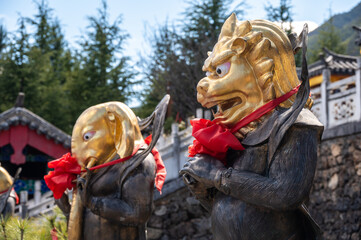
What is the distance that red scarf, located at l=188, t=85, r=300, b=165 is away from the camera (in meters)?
2.50

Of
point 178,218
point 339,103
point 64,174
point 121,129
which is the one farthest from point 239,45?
point 178,218

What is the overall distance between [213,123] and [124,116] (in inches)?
42.0

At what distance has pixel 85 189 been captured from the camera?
3.28 meters

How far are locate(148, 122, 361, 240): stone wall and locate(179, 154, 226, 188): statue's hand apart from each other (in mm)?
5504

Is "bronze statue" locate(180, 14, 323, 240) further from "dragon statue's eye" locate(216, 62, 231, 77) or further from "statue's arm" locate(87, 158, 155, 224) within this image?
"statue's arm" locate(87, 158, 155, 224)

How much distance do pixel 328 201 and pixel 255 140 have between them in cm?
596

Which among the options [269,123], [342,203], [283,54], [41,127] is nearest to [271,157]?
[269,123]

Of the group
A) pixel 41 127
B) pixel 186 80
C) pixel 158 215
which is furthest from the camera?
pixel 186 80

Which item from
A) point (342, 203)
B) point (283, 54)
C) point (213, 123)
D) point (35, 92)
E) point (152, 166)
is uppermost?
point (35, 92)

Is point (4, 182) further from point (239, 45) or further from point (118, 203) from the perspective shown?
point (239, 45)

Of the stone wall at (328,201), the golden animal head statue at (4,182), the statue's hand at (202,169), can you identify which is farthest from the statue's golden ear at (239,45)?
the stone wall at (328,201)

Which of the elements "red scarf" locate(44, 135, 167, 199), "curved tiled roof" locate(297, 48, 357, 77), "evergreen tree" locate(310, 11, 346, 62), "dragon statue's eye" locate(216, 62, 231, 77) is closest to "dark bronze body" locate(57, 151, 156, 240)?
"red scarf" locate(44, 135, 167, 199)

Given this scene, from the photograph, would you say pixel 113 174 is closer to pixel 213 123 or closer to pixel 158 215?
pixel 213 123

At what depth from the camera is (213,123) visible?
2.67m
